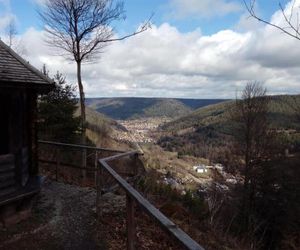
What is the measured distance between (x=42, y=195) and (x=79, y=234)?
336 centimetres

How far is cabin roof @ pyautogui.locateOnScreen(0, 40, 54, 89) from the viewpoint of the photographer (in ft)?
25.6

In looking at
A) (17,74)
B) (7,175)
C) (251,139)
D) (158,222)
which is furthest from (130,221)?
(251,139)

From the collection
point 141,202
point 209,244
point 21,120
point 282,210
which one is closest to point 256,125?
point 282,210

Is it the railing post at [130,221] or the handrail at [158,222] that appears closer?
the handrail at [158,222]

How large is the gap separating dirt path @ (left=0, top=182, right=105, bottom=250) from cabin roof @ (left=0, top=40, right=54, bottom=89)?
2.75 metres

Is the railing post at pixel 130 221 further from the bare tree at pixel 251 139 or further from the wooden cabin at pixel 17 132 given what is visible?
the bare tree at pixel 251 139

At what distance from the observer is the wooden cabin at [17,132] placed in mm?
7895

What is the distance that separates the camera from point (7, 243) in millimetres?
6676

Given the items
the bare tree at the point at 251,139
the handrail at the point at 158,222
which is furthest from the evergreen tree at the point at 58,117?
the handrail at the point at 158,222

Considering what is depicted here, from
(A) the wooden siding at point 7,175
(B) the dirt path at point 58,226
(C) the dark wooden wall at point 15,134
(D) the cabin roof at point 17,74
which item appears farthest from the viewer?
(C) the dark wooden wall at point 15,134

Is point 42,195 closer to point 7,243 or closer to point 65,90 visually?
point 7,243

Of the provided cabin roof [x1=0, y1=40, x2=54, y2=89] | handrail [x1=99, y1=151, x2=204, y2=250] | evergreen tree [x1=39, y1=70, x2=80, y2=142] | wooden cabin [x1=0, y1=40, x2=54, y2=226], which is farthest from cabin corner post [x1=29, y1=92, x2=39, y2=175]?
evergreen tree [x1=39, y1=70, x2=80, y2=142]

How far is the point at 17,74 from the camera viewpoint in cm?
832

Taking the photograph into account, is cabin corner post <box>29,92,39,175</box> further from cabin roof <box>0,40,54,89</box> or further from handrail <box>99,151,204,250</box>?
handrail <box>99,151,204,250</box>
